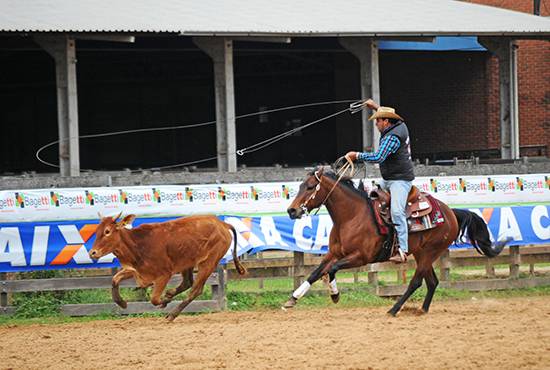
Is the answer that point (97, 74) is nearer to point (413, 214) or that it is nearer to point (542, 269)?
point (542, 269)

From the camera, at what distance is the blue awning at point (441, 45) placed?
3145cm

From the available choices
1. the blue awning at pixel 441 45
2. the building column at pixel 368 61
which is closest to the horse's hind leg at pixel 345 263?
the building column at pixel 368 61

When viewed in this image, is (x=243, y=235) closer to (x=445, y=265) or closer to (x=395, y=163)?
(x=395, y=163)

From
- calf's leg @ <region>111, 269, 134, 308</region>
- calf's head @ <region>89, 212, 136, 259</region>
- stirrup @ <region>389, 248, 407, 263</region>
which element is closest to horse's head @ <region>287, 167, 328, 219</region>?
stirrup @ <region>389, 248, 407, 263</region>

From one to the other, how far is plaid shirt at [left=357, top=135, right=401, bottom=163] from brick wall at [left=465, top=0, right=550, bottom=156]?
20725 millimetres

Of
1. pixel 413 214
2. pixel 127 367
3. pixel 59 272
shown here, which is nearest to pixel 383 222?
pixel 413 214

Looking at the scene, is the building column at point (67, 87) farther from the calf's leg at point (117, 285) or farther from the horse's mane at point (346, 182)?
the horse's mane at point (346, 182)

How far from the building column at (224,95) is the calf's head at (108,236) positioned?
1119cm

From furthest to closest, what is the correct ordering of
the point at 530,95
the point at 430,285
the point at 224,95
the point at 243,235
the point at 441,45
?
1. the point at 530,95
2. the point at 441,45
3. the point at 224,95
4. the point at 243,235
5. the point at 430,285

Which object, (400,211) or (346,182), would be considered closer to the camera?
(400,211)

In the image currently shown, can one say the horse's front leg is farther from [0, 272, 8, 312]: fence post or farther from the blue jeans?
[0, 272, 8, 312]: fence post

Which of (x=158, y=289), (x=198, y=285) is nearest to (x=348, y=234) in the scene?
(x=198, y=285)

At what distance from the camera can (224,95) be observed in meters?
26.1

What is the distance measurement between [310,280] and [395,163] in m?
2.26
